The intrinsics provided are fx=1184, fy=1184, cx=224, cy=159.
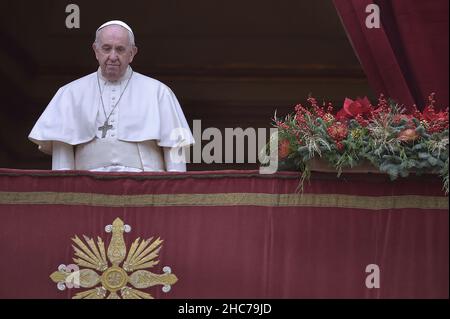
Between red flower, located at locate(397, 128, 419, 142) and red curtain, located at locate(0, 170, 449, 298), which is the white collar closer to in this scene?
red curtain, located at locate(0, 170, 449, 298)

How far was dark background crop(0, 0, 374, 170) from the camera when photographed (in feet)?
30.8

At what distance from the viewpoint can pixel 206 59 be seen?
9.62m

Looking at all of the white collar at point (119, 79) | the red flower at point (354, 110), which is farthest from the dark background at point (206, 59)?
the red flower at point (354, 110)

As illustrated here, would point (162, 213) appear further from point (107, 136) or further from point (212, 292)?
point (107, 136)

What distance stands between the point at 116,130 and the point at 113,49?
17.8 inches

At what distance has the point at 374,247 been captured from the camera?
559 cm

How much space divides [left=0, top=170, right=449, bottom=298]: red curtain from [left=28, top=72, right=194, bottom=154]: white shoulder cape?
2.15 ft

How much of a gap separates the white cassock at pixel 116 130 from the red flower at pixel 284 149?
0.80 metres

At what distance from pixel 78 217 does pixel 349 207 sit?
1301 millimetres

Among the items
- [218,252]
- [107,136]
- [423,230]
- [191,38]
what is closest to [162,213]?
[218,252]
